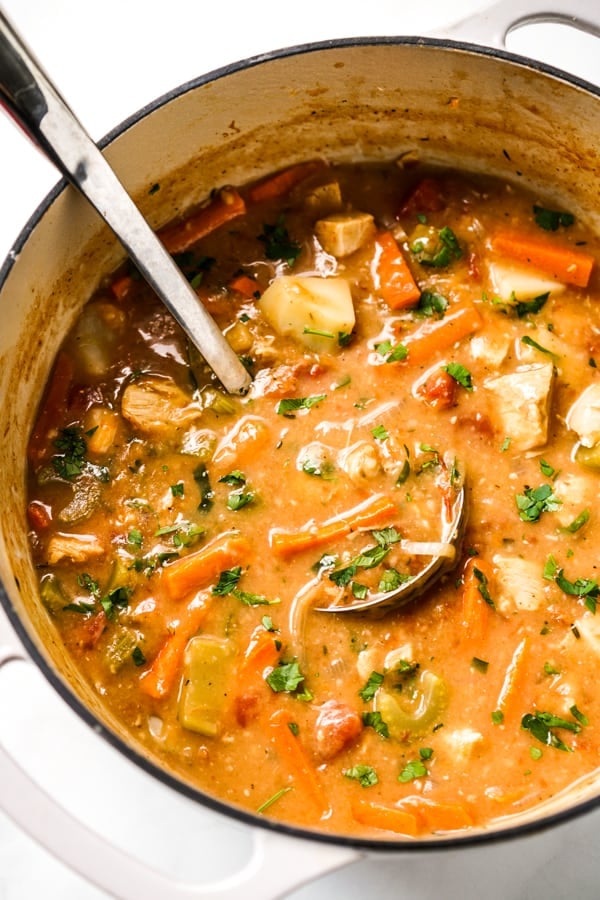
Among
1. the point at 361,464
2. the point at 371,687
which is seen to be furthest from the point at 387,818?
the point at 361,464

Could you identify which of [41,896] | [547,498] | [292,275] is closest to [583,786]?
[547,498]

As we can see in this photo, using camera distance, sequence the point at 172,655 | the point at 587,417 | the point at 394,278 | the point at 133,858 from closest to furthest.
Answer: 1. the point at 133,858
2. the point at 172,655
3. the point at 587,417
4. the point at 394,278

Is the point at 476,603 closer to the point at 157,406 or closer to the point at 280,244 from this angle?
the point at 157,406

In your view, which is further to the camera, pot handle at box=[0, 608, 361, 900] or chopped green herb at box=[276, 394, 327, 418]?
chopped green herb at box=[276, 394, 327, 418]

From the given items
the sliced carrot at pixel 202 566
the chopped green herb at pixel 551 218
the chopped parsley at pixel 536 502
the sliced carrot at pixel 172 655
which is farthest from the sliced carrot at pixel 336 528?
the chopped green herb at pixel 551 218

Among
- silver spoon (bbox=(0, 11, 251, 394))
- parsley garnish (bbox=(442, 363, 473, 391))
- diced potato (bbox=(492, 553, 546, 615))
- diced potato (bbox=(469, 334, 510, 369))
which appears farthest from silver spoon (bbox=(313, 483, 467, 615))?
silver spoon (bbox=(0, 11, 251, 394))

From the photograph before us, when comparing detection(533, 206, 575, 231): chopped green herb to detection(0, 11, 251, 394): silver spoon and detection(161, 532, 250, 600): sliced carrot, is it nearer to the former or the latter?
detection(0, 11, 251, 394): silver spoon
